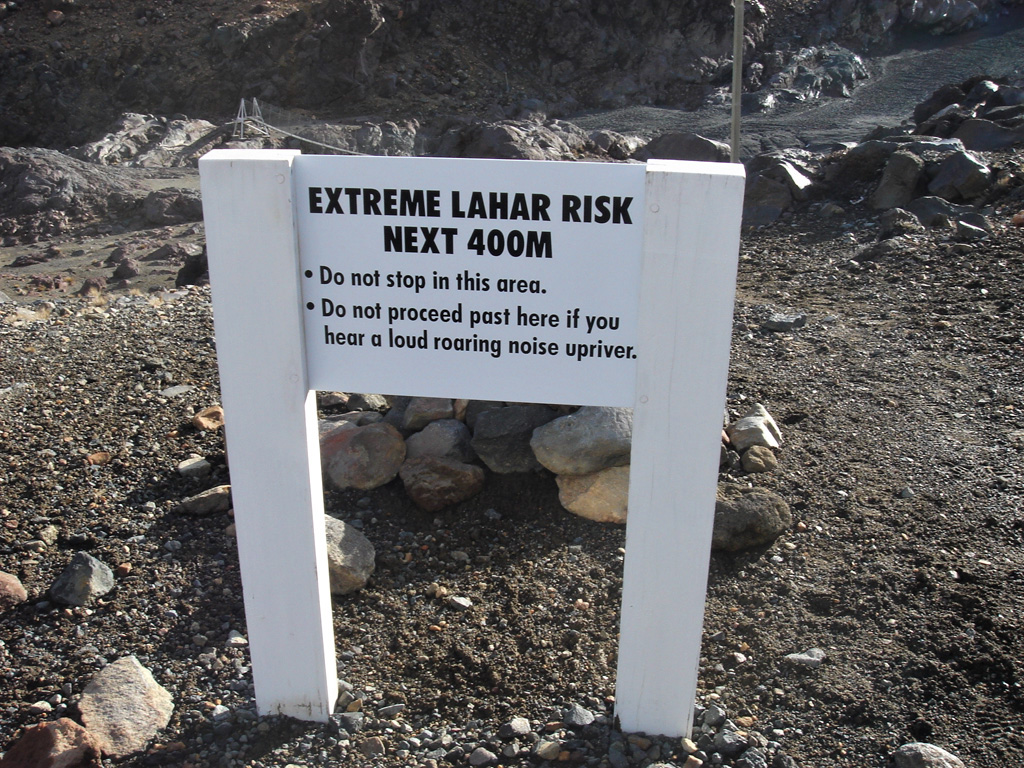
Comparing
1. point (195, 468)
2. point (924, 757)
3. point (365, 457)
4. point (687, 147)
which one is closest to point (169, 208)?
point (687, 147)

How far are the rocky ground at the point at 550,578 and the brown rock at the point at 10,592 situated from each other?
1 centimetres

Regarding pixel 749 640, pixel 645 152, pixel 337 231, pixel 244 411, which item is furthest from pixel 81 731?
pixel 645 152

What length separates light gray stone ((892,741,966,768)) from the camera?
2.69 m

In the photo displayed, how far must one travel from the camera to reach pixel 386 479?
4.32 meters

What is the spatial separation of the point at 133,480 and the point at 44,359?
219cm

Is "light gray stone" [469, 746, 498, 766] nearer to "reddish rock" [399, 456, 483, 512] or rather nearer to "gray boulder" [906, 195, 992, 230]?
"reddish rock" [399, 456, 483, 512]

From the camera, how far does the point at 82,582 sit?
3633 millimetres

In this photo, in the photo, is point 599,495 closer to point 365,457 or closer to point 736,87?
point 365,457

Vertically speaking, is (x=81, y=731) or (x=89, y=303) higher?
(x=81, y=731)

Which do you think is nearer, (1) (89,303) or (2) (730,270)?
(2) (730,270)

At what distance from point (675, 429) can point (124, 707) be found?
2.07 m

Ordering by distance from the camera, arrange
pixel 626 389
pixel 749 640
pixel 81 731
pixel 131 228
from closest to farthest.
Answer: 1. pixel 626 389
2. pixel 81 731
3. pixel 749 640
4. pixel 131 228

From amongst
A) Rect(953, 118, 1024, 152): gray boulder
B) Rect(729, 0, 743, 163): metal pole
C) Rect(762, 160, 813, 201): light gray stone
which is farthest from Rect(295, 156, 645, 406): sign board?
Rect(953, 118, 1024, 152): gray boulder

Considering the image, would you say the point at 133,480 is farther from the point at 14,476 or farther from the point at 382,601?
the point at 382,601
